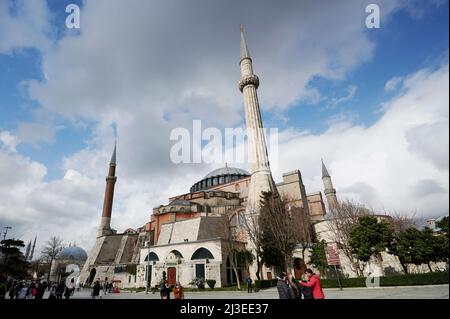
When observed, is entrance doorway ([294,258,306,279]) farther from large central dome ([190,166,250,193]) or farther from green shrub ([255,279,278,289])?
large central dome ([190,166,250,193])

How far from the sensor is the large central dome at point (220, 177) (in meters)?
54.6

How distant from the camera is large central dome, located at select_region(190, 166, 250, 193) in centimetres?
5460

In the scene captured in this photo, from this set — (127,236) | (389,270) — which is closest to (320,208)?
(389,270)

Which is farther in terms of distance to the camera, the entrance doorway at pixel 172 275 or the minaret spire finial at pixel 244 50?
the minaret spire finial at pixel 244 50

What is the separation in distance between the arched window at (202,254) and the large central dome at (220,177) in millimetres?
24637

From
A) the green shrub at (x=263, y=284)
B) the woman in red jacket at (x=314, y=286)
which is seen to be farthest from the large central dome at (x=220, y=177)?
the woman in red jacket at (x=314, y=286)

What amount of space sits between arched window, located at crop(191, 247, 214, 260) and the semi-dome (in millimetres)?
56949

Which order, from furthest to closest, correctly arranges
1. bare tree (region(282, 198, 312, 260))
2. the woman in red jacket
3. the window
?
the window
bare tree (region(282, 198, 312, 260))
the woman in red jacket

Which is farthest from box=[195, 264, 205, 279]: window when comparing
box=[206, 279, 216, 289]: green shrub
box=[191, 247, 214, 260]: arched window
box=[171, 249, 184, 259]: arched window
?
box=[171, 249, 184, 259]: arched window

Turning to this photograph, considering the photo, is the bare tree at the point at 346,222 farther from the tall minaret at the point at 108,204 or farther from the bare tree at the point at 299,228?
the tall minaret at the point at 108,204

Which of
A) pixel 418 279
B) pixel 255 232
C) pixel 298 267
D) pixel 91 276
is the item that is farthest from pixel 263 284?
pixel 91 276

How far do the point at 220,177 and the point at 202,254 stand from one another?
26958mm

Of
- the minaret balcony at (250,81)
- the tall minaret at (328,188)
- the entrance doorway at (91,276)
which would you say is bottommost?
the entrance doorway at (91,276)
